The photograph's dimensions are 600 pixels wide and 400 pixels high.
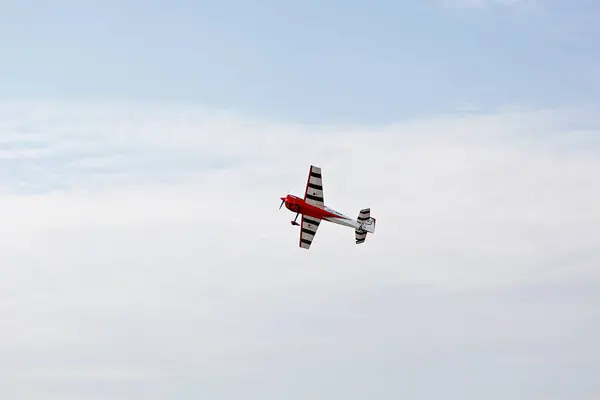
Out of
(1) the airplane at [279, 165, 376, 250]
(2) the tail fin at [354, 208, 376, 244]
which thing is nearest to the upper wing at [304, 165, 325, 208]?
(1) the airplane at [279, 165, 376, 250]

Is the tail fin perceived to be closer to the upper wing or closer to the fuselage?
the fuselage

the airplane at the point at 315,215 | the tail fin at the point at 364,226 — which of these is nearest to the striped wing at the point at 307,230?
the airplane at the point at 315,215

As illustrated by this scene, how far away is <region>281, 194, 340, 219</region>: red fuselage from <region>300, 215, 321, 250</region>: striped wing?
34.4 inches

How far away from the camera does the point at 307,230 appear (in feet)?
477

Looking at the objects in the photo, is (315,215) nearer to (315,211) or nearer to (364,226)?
(315,211)

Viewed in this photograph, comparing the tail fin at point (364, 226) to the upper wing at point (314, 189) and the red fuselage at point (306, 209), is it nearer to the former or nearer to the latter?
the red fuselage at point (306, 209)

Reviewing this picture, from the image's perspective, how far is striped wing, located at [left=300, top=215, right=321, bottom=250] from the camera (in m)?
145

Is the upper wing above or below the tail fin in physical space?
above

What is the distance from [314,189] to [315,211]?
3.88m

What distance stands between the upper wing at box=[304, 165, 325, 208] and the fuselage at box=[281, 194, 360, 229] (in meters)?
0.77

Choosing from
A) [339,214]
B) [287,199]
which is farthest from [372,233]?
[287,199]

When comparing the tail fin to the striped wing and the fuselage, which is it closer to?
the fuselage

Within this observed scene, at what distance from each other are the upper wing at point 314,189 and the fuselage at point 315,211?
2.54ft

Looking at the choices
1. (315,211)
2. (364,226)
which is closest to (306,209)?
(315,211)
